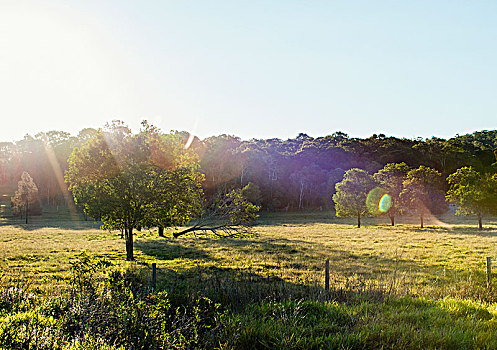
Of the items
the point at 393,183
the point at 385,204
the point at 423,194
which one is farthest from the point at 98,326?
the point at 393,183

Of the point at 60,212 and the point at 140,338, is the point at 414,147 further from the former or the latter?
the point at 140,338

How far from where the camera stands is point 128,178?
63.1 ft

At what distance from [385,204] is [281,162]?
40.3 m

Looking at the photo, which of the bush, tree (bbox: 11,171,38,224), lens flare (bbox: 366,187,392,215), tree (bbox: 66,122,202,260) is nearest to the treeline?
tree (bbox: 11,171,38,224)

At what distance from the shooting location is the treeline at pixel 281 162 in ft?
276

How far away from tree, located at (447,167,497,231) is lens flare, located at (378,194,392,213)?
27.1 feet

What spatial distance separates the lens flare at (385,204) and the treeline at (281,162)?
1099 inches

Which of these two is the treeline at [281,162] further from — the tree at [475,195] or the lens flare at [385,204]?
the tree at [475,195]

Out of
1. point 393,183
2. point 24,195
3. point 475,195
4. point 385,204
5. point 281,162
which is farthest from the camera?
point 281,162

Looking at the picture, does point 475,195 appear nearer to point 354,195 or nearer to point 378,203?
point 378,203

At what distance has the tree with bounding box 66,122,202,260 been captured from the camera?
19.3 m

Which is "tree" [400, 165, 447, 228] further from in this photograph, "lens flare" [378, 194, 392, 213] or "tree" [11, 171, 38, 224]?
"tree" [11, 171, 38, 224]

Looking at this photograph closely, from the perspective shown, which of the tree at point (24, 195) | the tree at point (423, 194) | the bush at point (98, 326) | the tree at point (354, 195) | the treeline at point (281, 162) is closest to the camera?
the bush at point (98, 326)

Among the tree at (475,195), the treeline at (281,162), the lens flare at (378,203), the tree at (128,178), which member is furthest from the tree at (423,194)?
the tree at (128,178)
